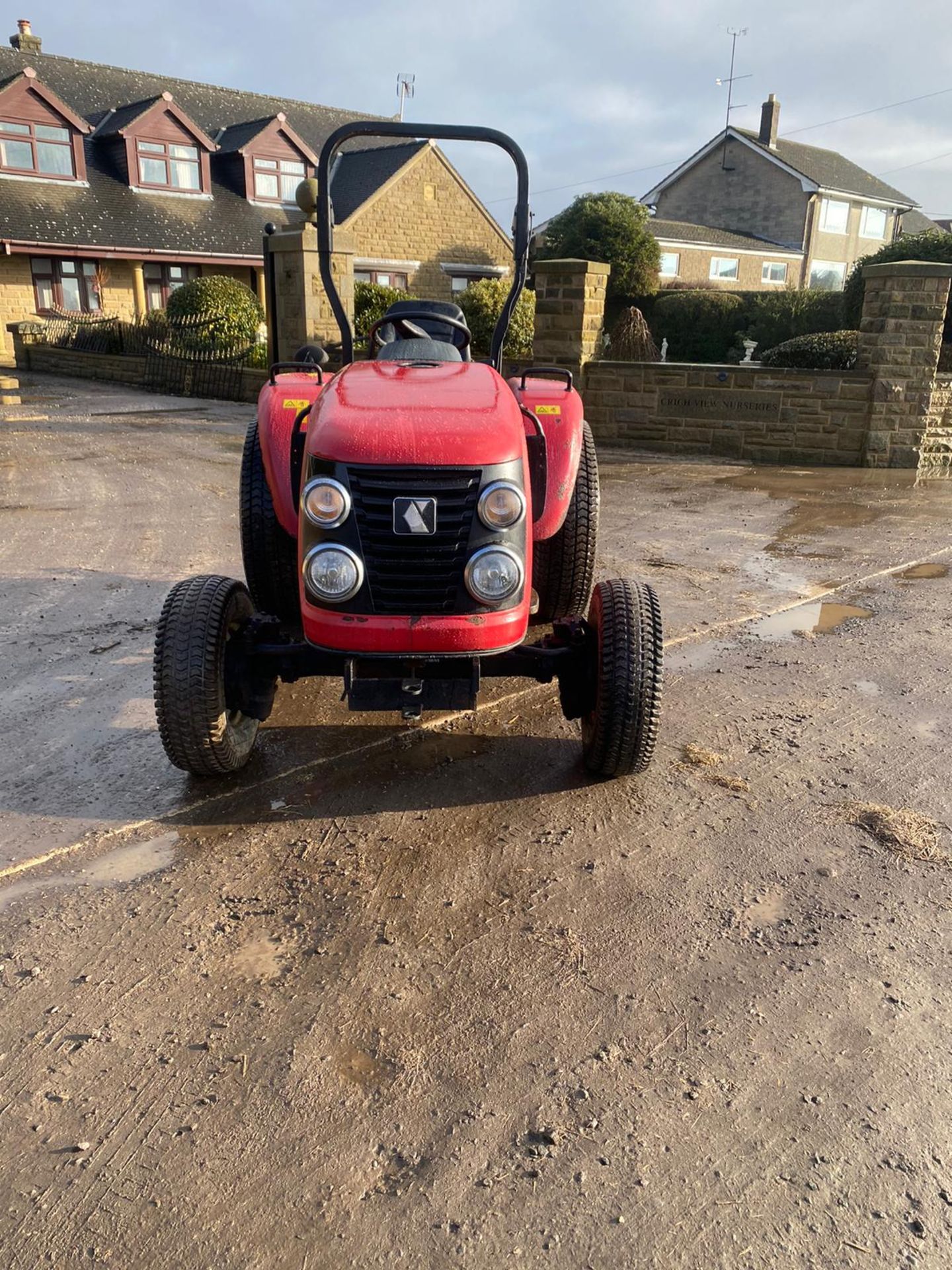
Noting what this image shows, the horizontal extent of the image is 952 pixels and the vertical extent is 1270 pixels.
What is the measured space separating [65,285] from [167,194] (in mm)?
4345

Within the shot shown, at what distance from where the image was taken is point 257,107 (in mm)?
31953

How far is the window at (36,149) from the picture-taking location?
24500 mm

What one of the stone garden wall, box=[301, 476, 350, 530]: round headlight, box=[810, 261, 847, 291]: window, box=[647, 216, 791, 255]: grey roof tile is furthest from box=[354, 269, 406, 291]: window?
box=[301, 476, 350, 530]: round headlight

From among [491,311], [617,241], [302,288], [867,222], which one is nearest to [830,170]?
[867,222]

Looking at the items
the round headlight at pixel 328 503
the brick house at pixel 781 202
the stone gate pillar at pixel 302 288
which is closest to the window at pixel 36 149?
the stone gate pillar at pixel 302 288

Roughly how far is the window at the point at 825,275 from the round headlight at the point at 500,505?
1688 inches

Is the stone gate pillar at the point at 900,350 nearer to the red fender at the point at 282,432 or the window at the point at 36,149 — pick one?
the red fender at the point at 282,432

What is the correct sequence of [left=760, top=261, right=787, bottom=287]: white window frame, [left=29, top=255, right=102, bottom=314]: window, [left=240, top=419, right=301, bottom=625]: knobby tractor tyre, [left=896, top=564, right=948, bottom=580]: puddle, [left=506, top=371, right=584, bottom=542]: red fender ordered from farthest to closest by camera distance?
[left=760, top=261, right=787, bottom=287]: white window frame < [left=29, top=255, right=102, bottom=314]: window < [left=896, top=564, right=948, bottom=580]: puddle < [left=240, top=419, right=301, bottom=625]: knobby tractor tyre < [left=506, top=371, right=584, bottom=542]: red fender

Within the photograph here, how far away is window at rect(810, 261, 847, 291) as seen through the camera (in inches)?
1625

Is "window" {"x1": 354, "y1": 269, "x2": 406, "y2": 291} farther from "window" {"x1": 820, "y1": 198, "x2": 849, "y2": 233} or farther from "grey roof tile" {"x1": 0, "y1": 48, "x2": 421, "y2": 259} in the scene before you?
"window" {"x1": 820, "y1": 198, "x2": 849, "y2": 233}

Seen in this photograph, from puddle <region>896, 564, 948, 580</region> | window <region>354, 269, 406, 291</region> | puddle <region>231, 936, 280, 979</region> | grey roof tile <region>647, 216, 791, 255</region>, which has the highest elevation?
grey roof tile <region>647, 216, 791, 255</region>

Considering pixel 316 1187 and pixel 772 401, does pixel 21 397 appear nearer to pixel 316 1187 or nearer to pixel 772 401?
pixel 772 401

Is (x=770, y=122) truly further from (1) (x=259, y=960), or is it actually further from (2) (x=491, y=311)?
(1) (x=259, y=960)

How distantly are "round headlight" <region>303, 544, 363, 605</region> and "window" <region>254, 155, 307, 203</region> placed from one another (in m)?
29.1
